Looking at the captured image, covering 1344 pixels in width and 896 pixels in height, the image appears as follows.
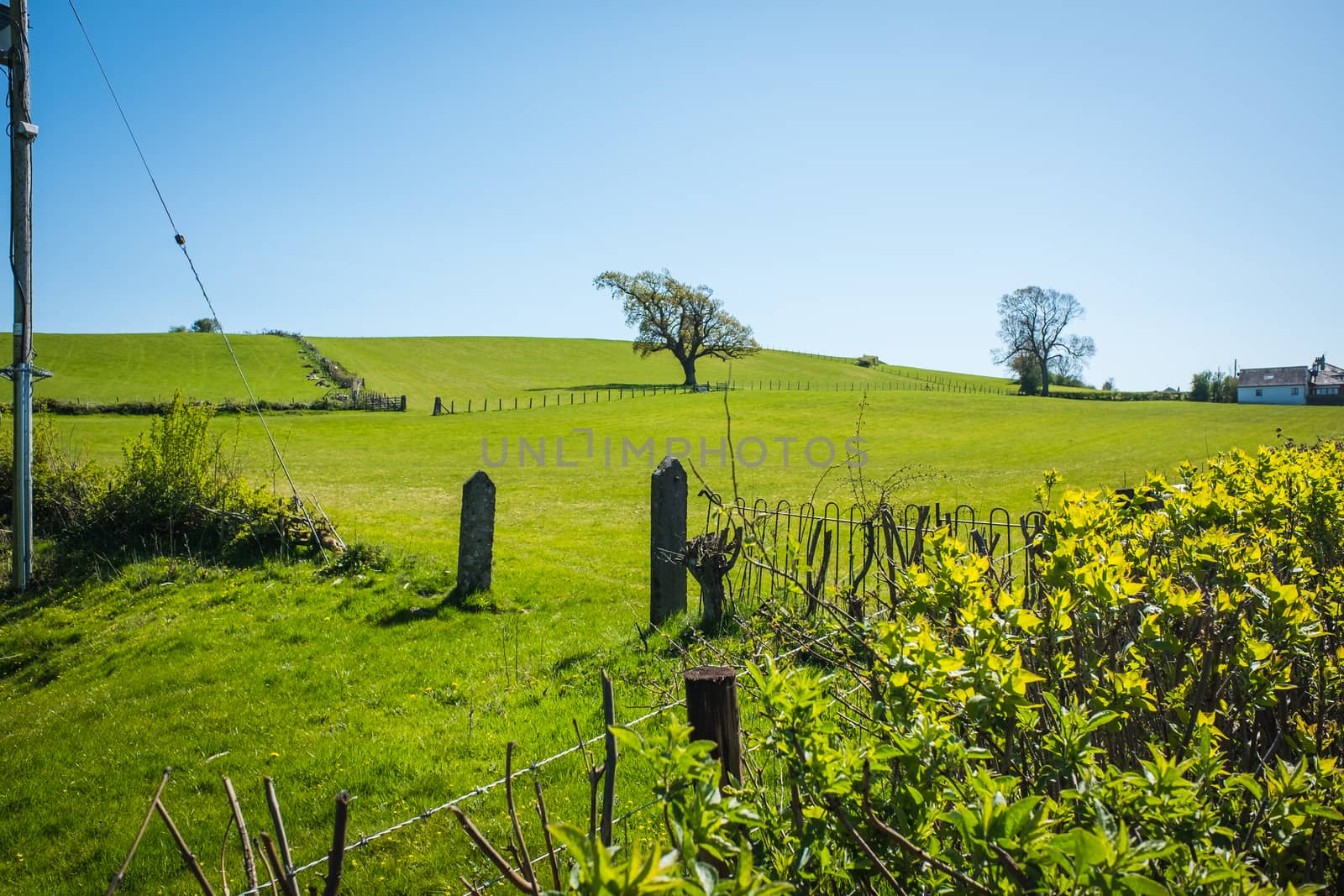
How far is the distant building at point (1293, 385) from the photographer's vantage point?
71000 millimetres

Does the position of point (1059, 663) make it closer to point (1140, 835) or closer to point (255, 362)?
point (1140, 835)

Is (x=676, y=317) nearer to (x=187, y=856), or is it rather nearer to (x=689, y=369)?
(x=689, y=369)

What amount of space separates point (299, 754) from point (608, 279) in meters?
62.7

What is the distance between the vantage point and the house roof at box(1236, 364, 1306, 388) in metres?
72.6

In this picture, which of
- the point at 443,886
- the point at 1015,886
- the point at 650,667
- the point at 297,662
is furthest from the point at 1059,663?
the point at 297,662

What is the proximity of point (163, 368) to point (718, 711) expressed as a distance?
6700cm

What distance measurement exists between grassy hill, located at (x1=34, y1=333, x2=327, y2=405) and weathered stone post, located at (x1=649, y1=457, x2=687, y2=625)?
42.4 m

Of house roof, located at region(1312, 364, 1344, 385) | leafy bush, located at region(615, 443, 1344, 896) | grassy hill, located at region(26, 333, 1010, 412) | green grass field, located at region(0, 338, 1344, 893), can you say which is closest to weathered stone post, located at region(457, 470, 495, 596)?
green grass field, located at region(0, 338, 1344, 893)

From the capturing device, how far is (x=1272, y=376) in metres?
74.4

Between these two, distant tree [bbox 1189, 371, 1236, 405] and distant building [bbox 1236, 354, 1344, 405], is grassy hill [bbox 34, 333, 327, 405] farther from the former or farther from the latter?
distant building [bbox 1236, 354, 1344, 405]

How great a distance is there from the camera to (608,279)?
6519 cm

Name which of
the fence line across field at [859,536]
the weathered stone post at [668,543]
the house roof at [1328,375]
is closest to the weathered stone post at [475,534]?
the weathered stone post at [668,543]

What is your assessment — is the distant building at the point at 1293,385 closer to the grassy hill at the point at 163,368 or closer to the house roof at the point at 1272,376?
the house roof at the point at 1272,376

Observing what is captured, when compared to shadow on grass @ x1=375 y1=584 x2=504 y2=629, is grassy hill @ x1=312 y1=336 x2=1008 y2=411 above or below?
above
